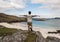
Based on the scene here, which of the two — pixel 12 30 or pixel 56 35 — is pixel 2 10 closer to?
pixel 12 30

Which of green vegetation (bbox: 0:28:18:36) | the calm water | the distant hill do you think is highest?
the distant hill

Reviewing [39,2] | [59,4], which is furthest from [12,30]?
[59,4]

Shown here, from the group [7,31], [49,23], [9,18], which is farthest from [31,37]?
[9,18]

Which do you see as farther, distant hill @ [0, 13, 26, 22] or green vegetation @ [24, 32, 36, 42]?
distant hill @ [0, 13, 26, 22]

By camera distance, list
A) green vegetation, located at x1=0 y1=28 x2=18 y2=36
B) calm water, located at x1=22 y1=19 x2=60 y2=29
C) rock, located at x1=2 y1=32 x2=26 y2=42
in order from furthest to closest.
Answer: calm water, located at x1=22 y1=19 x2=60 y2=29
green vegetation, located at x1=0 y1=28 x2=18 y2=36
rock, located at x1=2 y1=32 x2=26 y2=42

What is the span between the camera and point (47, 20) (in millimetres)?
5148

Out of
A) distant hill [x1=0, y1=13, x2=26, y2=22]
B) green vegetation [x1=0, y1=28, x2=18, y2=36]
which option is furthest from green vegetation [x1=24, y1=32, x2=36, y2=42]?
distant hill [x1=0, y1=13, x2=26, y2=22]

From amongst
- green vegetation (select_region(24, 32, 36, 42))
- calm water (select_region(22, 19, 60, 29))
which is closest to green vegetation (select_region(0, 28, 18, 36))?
green vegetation (select_region(24, 32, 36, 42))

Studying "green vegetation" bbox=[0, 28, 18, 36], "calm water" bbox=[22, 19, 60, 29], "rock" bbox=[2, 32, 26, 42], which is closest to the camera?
"rock" bbox=[2, 32, 26, 42]

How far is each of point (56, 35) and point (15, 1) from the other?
2.07 metres

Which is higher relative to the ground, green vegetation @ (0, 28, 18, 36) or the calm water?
the calm water

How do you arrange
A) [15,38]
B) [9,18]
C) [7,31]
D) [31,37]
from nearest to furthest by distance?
1. [15,38]
2. [31,37]
3. [7,31]
4. [9,18]

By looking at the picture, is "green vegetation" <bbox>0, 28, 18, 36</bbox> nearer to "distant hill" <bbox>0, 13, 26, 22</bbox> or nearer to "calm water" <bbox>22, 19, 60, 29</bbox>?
"distant hill" <bbox>0, 13, 26, 22</bbox>

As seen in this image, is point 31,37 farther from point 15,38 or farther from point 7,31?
point 7,31
